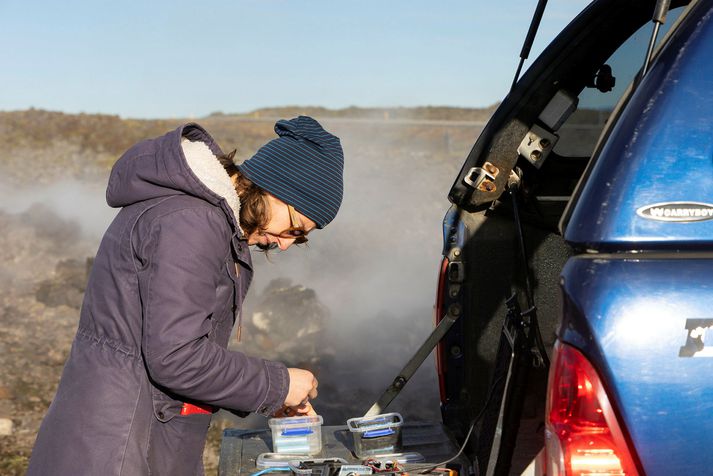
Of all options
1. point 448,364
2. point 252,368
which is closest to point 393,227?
point 448,364

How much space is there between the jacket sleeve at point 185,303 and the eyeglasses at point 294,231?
0.23 m

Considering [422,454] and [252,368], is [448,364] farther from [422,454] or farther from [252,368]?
[252,368]

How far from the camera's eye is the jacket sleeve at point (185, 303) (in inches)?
103

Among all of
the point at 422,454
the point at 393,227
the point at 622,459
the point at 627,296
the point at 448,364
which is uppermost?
the point at 627,296

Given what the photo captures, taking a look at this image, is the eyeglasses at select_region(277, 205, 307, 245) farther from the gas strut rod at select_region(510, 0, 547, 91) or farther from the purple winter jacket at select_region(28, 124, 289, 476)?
the gas strut rod at select_region(510, 0, 547, 91)

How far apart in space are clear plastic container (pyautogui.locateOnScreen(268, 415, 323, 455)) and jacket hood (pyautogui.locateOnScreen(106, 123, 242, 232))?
147cm

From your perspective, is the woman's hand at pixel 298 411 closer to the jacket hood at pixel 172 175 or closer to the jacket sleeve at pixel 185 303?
the jacket sleeve at pixel 185 303

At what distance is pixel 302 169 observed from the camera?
2.85 m

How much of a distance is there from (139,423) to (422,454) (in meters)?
1.58

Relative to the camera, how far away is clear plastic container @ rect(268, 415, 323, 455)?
402 centimetres

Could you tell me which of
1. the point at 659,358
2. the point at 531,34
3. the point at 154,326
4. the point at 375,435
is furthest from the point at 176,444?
the point at 531,34

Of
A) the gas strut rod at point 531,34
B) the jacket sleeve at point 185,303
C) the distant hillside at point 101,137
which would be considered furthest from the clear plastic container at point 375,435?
the distant hillside at point 101,137

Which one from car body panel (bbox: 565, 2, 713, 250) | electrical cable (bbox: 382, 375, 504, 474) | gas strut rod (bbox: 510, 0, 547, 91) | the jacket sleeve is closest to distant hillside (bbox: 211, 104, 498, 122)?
gas strut rod (bbox: 510, 0, 547, 91)

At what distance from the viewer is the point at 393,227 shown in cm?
1523
